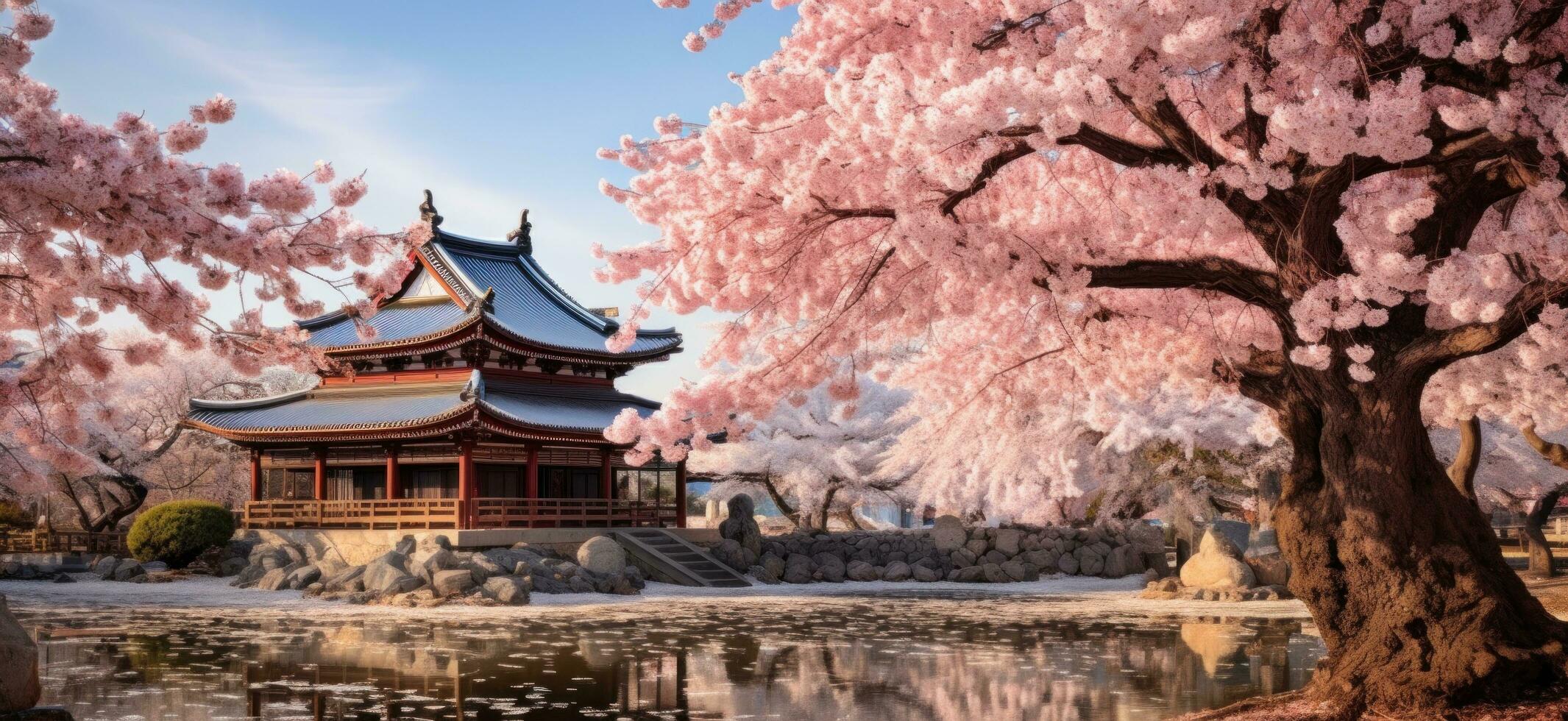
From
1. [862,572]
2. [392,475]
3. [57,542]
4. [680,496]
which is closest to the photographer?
[862,572]

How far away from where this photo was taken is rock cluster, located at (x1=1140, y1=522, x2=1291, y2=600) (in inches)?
930

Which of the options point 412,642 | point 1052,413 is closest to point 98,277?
point 412,642

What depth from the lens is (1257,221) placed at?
9305 mm

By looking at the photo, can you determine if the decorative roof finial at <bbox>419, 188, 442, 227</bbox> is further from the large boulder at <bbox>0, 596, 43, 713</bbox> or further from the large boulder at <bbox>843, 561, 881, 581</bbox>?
the large boulder at <bbox>0, 596, 43, 713</bbox>

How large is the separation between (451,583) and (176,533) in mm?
11357

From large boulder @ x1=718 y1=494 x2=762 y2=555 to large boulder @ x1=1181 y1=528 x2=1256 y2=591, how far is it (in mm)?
10933

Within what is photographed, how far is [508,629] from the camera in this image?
58.7 feet

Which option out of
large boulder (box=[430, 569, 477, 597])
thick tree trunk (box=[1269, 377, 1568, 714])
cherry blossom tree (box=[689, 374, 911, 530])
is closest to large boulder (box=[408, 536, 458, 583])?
large boulder (box=[430, 569, 477, 597])

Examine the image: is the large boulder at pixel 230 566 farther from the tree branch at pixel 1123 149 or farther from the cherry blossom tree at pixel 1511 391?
the tree branch at pixel 1123 149

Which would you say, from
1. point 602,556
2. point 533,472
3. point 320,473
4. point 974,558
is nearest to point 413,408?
point 533,472

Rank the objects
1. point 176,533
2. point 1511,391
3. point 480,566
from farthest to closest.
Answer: point 176,533 → point 480,566 → point 1511,391

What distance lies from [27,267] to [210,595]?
720 inches

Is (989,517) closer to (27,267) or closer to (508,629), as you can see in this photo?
(508,629)

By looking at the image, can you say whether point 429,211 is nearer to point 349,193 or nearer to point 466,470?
point 466,470
